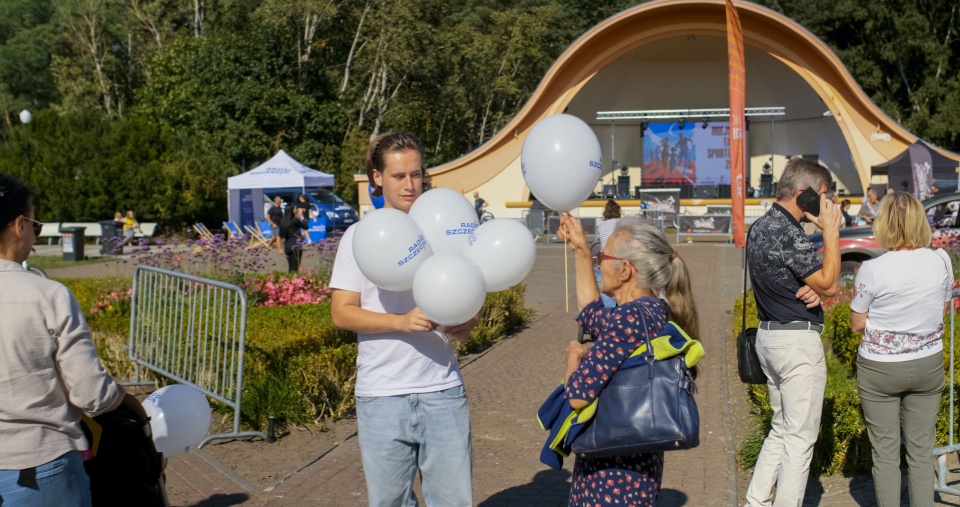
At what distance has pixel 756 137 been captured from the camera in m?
38.9

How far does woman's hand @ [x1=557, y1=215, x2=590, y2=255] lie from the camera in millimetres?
3812

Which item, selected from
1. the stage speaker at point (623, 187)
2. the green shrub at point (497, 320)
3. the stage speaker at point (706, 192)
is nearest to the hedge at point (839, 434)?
the green shrub at point (497, 320)

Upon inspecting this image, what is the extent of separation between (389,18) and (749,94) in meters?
15.7

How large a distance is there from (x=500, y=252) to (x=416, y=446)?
2.74 feet

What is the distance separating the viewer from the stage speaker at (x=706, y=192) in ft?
113

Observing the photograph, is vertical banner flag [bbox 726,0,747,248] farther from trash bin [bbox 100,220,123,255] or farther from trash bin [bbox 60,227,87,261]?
trash bin [bbox 60,227,87,261]

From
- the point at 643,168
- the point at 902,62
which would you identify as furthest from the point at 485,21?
the point at 902,62

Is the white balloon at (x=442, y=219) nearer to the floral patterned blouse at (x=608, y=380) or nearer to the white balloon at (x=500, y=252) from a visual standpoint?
the white balloon at (x=500, y=252)

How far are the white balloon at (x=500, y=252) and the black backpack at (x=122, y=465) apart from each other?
151cm

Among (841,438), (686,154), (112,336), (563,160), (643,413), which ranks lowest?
(841,438)

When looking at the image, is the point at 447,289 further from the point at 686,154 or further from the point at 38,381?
the point at 686,154

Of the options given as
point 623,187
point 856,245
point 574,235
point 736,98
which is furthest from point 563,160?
point 623,187

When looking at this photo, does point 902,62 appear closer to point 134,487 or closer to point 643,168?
point 643,168

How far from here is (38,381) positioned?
118 inches
